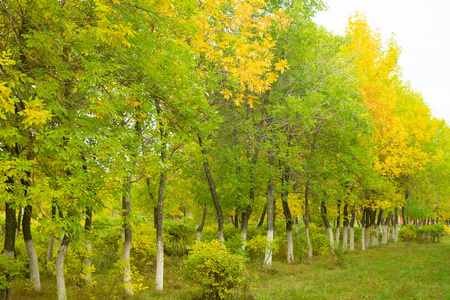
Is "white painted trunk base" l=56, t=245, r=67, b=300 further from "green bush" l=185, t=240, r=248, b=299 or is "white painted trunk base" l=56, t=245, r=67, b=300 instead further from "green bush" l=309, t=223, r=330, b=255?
"green bush" l=309, t=223, r=330, b=255

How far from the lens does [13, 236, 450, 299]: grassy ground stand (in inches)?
425

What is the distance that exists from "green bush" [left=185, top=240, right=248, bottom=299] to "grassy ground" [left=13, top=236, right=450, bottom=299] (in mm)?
822

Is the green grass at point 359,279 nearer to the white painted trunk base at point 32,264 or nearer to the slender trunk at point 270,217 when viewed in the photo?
the slender trunk at point 270,217

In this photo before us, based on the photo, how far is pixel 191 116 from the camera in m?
7.39

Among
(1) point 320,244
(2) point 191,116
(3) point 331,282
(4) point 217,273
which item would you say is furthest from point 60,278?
(1) point 320,244

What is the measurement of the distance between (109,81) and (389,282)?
40.4ft

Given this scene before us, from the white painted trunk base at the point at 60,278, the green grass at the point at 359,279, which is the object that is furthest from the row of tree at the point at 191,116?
the green grass at the point at 359,279

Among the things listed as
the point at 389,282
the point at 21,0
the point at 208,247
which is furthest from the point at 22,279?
the point at 389,282

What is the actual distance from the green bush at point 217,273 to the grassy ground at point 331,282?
2.70 ft

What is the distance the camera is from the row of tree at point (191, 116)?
17.8 feet

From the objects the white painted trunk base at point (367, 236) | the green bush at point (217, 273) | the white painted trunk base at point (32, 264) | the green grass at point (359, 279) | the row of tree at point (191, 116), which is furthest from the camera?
the white painted trunk base at point (367, 236)

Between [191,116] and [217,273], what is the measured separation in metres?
4.90

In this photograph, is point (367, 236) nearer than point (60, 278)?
No

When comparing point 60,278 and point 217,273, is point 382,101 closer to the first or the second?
point 217,273
